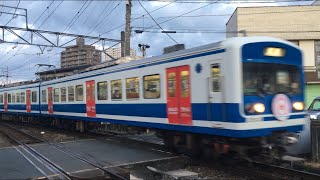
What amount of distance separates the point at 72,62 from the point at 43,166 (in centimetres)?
3996

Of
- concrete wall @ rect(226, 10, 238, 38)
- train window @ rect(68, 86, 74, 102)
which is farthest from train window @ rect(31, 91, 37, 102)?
concrete wall @ rect(226, 10, 238, 38)

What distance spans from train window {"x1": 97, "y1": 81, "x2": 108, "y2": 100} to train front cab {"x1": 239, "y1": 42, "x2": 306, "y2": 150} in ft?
26.8

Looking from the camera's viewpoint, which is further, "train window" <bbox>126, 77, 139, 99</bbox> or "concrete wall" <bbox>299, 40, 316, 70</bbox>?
"concrete wall" <bbox>299, 40, 316, 70</bbox>

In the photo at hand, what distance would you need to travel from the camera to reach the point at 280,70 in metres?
10.4

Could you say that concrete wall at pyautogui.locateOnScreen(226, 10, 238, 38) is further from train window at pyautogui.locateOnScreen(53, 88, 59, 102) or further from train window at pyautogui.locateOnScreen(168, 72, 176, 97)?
train window at pyautogui.locateOnScreen(168, 72, 176, 97)

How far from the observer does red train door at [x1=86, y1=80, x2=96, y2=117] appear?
18.4m

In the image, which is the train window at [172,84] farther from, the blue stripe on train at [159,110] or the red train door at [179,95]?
the blue stripe on train at [159,110]

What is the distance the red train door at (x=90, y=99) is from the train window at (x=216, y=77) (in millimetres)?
8909

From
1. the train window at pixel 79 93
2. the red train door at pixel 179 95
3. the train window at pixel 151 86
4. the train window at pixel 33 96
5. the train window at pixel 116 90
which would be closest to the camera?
the red train door at pixel 179 95

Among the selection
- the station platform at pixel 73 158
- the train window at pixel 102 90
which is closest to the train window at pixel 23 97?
the train window at pixel 102 90

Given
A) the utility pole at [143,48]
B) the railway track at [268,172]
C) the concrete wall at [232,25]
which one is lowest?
the railway track at [268,172]

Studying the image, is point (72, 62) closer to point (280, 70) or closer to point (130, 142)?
point (130, 142)

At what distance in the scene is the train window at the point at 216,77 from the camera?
33.2 feet

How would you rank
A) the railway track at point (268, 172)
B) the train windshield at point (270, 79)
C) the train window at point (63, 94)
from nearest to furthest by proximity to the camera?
the railway track at point (268, 172) < the train windshield at point (270, 79) < the train window at point (63, 94)
